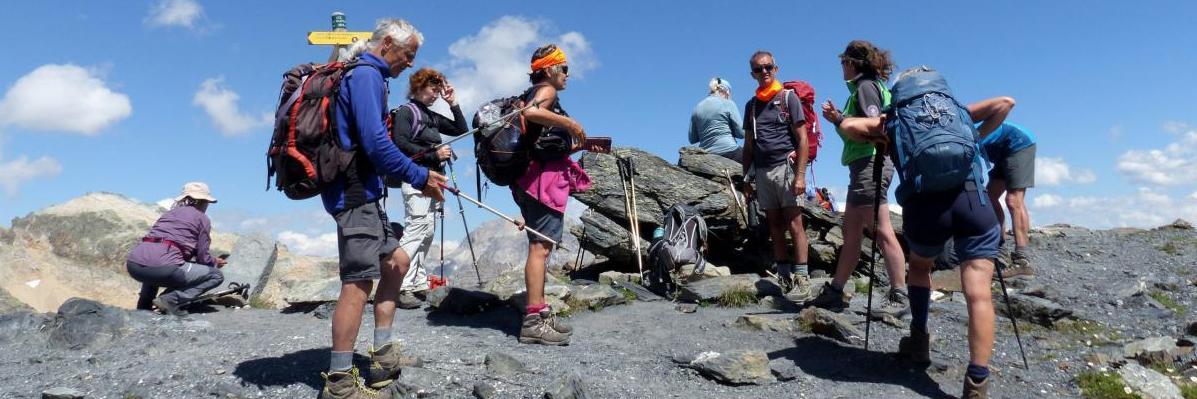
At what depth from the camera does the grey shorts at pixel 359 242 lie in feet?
15.5

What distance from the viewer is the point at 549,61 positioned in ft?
21.9

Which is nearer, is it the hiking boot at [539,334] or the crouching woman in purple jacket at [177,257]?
the hiking boot at [539,334]

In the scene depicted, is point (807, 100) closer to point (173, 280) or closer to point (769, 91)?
point (769, 91)

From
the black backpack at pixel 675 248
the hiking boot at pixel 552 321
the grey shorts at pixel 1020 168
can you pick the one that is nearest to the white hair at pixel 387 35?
the hiking boot at pixel 552 321

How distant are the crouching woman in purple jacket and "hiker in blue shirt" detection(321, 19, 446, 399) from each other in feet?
18.0

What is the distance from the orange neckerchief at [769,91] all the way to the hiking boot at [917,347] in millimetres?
3202

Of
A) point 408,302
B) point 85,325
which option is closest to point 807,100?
point 408,302

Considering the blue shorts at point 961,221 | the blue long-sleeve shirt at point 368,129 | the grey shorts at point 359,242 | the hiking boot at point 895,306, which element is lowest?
the hiking boot at point 895,306

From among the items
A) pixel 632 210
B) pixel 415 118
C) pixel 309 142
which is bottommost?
pixel 309 142

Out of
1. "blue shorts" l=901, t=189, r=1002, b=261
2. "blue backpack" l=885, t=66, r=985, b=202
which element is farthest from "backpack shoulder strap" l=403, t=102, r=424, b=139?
"blue shorts" l=901, t=189, r=1002, b=261

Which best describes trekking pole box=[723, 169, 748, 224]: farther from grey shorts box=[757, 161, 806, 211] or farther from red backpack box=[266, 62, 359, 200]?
red backpack box=[266, 62, 359, 200]

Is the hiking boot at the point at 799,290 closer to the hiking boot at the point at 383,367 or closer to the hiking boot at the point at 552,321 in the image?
the hiking boot at the point at 552,321

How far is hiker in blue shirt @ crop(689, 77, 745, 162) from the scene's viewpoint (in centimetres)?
1226

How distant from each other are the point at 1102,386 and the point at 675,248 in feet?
15.6
